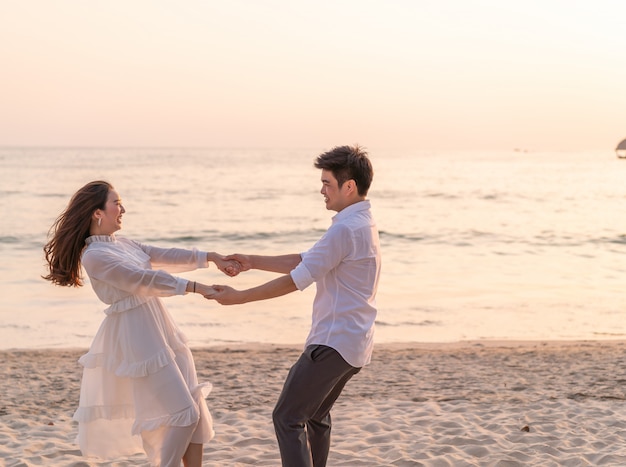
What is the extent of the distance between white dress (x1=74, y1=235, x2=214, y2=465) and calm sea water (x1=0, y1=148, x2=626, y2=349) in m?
6.63

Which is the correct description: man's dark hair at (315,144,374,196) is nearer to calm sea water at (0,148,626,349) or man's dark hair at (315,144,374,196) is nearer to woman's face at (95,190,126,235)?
woman's face at (95,190,126,235)

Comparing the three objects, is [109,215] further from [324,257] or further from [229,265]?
[324,257]

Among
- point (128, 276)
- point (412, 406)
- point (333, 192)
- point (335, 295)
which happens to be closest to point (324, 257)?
point (335, 295)

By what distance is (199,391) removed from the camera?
173 inches

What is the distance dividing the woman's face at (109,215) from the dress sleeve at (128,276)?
18 centimetres

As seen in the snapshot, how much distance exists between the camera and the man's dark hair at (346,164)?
3910mm

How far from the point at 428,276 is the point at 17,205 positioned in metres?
27.8

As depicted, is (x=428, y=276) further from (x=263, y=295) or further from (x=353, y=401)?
(x=263, y=295)

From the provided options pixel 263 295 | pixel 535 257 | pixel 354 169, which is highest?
pixel 354 169

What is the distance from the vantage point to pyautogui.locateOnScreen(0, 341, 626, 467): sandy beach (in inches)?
225

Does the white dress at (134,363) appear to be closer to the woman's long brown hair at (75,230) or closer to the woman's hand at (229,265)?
the woman's long brown hair at (75,230)

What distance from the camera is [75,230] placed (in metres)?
4.29

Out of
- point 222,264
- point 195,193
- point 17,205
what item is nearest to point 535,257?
point 222,264

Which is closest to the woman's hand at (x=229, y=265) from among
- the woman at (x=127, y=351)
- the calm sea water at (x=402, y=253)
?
the woman at (x=127, y=351)
